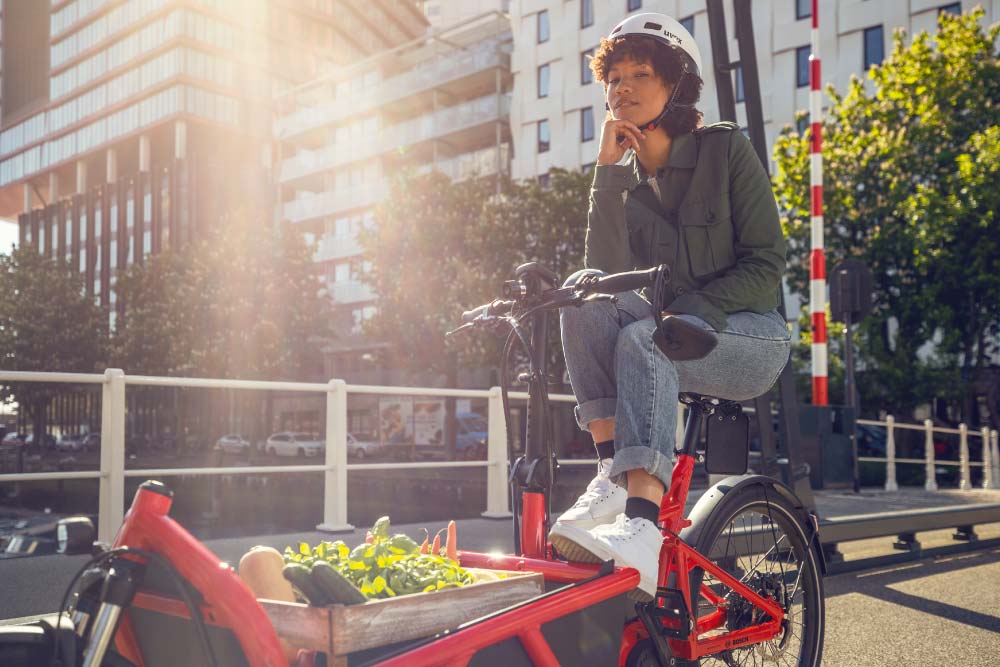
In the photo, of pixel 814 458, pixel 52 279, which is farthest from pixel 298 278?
pixel 814 458

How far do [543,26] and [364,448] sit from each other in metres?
21.2

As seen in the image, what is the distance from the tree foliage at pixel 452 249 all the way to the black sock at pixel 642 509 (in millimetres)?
26314

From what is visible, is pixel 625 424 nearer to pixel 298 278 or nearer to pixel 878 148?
pixel 878 148

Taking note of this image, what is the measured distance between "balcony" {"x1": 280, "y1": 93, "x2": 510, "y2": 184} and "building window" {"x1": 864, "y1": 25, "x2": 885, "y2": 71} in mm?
17190

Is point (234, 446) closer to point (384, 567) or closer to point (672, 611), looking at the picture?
point (672, 611)

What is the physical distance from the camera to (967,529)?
7.45 metres

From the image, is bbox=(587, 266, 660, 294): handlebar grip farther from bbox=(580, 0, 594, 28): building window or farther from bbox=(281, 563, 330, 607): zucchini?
bbox=(580, 0, 594, 28): building window

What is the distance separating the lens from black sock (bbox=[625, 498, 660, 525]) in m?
2.35

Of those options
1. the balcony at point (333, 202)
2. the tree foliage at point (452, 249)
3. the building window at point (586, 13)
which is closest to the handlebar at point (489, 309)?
the tree foliage at point (452, 249)

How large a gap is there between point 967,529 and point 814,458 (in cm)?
155

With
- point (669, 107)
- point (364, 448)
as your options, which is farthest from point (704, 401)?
point (364, 448)

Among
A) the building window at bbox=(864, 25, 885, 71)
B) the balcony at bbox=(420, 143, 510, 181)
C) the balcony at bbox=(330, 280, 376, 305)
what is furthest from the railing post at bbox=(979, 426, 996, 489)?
the balcony at bbox=(330, 280, 376, 305)

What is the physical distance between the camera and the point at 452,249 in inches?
1249

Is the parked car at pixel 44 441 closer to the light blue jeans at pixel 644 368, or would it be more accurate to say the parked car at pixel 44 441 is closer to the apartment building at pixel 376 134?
the light blue jeans at pixel 644 368
